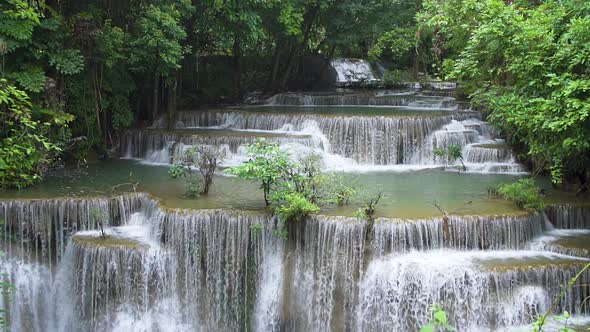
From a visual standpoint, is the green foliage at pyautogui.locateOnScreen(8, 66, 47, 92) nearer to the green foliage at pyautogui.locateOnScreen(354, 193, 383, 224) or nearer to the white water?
the white water

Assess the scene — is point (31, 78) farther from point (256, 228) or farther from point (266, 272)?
point (266, 272)

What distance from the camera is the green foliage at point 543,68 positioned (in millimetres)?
7605

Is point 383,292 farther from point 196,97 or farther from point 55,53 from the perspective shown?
point 196,97

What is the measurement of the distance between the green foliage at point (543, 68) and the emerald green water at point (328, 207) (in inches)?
49.9

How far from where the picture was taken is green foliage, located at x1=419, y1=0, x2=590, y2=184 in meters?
7.61

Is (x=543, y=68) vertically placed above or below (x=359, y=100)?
below

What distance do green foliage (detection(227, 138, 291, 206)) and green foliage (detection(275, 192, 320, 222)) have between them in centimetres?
38

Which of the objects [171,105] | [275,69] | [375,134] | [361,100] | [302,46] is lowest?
[375,134]

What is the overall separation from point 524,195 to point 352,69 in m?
18.1

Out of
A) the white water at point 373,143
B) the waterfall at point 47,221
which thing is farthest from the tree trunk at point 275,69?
the waterfall at point 47,221

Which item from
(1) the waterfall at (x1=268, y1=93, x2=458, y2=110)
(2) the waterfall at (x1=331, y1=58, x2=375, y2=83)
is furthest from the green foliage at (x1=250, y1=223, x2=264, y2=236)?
(2) the waterfall at (x1=331, y1=58, x2=375, y2=83)

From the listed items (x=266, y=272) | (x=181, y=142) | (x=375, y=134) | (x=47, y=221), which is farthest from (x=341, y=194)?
(x=181, y=142)

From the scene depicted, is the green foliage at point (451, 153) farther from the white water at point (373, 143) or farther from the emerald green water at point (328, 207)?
the emerald green water at point (328, 207)

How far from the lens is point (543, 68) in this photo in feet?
27.4
